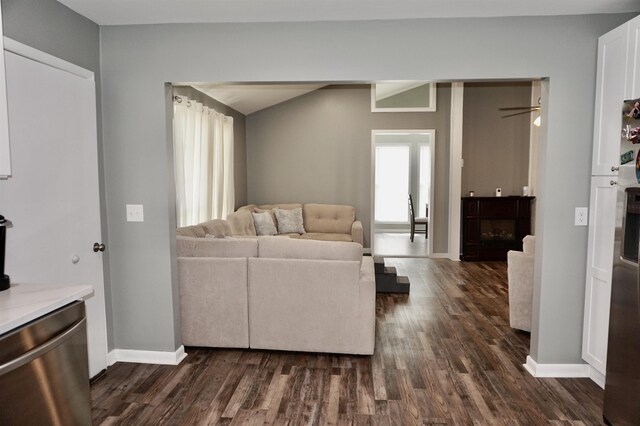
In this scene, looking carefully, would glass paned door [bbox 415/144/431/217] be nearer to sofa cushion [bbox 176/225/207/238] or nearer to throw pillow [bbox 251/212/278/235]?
throw pillow [bbox 251/212/278/235]

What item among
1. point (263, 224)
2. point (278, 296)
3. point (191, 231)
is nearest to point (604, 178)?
point (278, 296)

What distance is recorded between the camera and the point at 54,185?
8.20ft

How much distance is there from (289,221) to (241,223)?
45.6 inches

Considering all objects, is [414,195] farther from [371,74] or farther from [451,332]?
[371,74]

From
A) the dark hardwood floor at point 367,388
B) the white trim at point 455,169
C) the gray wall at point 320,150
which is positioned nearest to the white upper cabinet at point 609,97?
the dark hardwood floor at point 367,388

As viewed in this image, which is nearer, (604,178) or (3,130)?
(3,130)

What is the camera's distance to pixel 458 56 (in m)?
2.78

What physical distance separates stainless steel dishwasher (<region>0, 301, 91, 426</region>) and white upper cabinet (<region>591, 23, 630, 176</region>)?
2.97 meters

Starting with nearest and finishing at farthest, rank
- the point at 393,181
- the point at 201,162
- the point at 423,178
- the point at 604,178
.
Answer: the point at 604,178 < the point at 201,162 < the point at 423,178 < the point at 393,181

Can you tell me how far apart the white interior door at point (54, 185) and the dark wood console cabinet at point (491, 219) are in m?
5.62

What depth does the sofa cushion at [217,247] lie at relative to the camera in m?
3.26

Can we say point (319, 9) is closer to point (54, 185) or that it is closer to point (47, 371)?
point (54, 185)

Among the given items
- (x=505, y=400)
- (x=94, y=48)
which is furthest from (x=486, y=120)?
(x=94, y=48)

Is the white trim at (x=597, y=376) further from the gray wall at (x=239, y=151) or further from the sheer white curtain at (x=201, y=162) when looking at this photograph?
the gray wall at (x=239, y=151)
